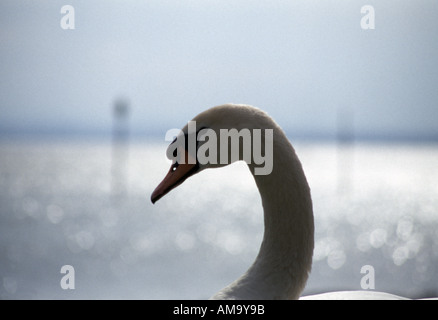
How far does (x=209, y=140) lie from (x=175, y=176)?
8.2 inches

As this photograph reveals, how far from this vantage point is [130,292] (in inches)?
597

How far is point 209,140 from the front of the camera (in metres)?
1.71

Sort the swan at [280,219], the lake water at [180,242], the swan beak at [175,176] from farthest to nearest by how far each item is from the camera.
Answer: the lake water at [180,242], the swan beak at [175,176], the swan at [280,219]

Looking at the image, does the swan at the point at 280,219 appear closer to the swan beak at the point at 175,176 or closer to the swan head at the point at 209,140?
the swan head at the point at 209,140

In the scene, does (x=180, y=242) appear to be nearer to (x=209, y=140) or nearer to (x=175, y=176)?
(x=175, y=176)

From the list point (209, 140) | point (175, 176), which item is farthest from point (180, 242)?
point (209, 140)

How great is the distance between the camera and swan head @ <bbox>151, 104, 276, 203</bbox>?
164 centimetres

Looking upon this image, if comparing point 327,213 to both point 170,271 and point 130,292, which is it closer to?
point 170,271

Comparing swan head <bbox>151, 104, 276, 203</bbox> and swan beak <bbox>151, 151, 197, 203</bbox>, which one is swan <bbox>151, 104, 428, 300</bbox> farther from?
swan beak <bbox>151, 151, 197, 203</bbox>

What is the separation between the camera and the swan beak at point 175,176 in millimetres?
1796

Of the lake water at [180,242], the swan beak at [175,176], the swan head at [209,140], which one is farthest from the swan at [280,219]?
the lake water at [180,242]

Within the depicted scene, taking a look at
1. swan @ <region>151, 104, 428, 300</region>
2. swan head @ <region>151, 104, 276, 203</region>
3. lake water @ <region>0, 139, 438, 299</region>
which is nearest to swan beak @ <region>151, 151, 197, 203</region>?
swan head @ <region>151, 104, 276, 203</region>

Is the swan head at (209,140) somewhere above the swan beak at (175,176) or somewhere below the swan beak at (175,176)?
above
